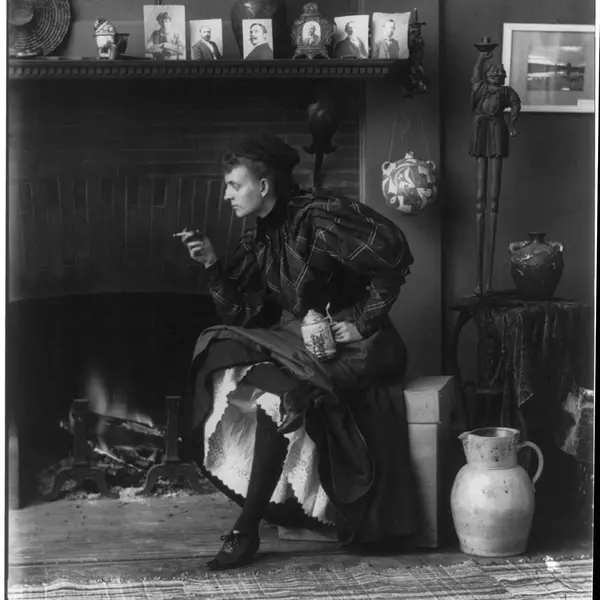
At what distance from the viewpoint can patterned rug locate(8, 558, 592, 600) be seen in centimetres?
315

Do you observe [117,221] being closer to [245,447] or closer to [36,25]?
[36,25]

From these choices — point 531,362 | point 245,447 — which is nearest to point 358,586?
point 245,447

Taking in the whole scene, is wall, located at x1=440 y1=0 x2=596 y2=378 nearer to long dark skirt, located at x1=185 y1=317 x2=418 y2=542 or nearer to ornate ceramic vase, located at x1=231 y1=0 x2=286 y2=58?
long dark skirt, located at x1=185 y1=317 x2=418 y2=542

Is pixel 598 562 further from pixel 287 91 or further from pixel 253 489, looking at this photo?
pixel 287 91

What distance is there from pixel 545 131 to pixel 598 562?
4.38ft

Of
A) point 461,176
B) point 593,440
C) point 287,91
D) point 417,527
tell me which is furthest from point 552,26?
point 417,527

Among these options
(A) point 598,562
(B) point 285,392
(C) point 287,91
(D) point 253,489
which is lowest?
(A) point 598,562

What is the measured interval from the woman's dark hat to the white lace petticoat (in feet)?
2.02

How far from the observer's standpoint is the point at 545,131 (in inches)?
140

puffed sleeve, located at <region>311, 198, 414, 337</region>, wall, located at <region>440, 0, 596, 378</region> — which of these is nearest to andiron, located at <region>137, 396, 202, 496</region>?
puffed sleeve, located at <region>311, 198, 414, 337</region>

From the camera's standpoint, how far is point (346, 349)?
3363 mm

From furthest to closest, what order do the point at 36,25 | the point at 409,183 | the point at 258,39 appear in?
1. the point at 409,183
2. the point at 258,39
3. the point at 36,25

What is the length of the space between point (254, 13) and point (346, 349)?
41.0 inches

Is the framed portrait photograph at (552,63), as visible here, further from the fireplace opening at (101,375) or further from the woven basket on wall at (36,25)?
the woven basket on wall at (36,25)
